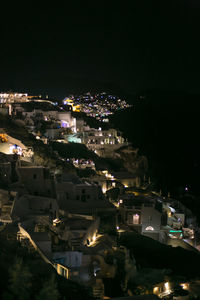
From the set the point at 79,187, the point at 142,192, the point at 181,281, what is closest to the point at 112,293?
the point at 181,281

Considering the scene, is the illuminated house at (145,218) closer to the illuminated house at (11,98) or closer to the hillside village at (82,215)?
the hillside village at (82,215)

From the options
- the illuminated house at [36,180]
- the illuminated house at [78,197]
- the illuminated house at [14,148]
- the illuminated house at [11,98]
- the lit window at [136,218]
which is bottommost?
the lit window at [136,218]

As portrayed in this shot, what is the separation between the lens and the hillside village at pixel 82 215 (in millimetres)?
11945

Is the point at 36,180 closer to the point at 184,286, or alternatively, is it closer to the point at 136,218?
the point at 136,218

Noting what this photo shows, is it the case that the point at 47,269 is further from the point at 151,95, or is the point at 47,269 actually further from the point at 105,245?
the point at 151,95

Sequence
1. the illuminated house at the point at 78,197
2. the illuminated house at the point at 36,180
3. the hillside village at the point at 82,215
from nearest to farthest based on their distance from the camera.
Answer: the hillside village at the point at 82,215 < the illuminated house at the point at 78,197 < the illuminated house at the point at 36,180

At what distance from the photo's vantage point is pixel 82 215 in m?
16.3

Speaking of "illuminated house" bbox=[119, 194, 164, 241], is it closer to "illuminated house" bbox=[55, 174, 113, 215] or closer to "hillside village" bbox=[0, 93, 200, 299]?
"hillside village" bbox=[0, 93, 200, 299]

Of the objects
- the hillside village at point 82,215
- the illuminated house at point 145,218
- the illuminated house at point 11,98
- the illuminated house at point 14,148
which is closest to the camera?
the hillside village at point 82,215

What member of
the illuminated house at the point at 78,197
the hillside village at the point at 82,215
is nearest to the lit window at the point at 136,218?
the hillside village at the point at 82,215

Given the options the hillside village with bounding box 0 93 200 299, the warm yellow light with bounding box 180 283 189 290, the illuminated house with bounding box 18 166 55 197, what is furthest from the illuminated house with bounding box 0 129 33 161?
the warm yellow light with bounding box 180 283 189 290

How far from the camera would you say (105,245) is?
13578 mm

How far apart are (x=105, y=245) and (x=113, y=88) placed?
87.7 metres

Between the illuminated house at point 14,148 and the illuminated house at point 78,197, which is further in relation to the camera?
the illuminated house at point 14,148
